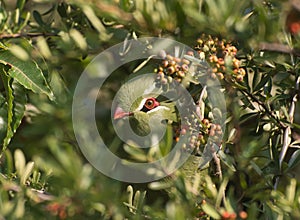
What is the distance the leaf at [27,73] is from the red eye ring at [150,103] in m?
0.28

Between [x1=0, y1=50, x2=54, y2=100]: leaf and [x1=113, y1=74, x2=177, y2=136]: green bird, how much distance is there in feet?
0.74

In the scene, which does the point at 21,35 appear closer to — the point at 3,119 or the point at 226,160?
the point at 3,119

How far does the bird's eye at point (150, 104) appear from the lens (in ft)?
5.63

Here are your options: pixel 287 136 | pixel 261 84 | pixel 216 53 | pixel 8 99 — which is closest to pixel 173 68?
pixel 216 53

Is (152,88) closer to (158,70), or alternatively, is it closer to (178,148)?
(158,70)

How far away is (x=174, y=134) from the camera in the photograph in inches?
62.0

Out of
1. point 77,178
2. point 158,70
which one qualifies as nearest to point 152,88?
point 158,70

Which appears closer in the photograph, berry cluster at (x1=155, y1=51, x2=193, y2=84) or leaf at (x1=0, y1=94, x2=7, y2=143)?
berry cluster at (x1=155, y1=51, x2=193, y2=84)

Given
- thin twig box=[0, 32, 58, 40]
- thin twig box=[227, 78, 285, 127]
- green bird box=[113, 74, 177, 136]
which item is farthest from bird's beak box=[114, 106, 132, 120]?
thin twig box=[227, 78, 285, 127]

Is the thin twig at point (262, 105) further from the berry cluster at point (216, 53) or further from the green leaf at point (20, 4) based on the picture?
the green leaf at point (20, 4)

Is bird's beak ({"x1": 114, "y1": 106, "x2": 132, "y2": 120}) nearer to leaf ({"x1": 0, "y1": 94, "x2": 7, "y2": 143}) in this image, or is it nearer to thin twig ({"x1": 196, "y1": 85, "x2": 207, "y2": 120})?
leaf ({"x1": 0, "y1": 94, "x2": 7, "y2": 143})

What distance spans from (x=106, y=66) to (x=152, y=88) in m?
0.14

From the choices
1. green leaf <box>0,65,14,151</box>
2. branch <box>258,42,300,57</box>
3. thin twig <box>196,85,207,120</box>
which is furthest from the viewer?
green leaf <box>0,65,14,151</box>

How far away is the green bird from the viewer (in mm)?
1609
